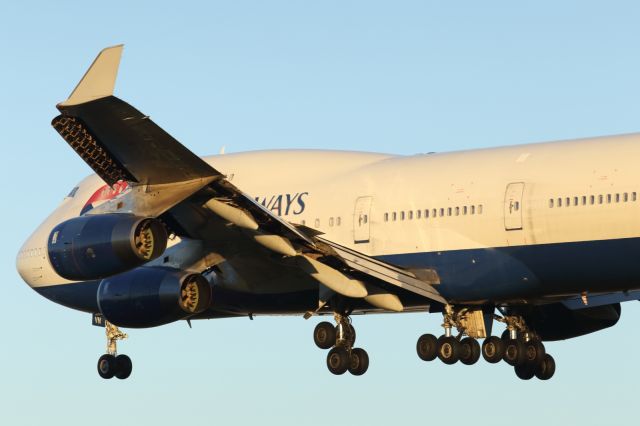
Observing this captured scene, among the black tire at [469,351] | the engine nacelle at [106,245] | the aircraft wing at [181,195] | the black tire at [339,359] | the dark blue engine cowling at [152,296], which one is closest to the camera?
the aircraft wing at [181,195]

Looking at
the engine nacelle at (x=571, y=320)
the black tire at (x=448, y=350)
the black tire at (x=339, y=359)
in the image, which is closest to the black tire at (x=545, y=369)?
the engine nacelle at (x=571, y=320)

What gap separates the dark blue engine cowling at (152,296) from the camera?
112 feet

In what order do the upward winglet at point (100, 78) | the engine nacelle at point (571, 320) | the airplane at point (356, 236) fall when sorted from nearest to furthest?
the upward winglet at point (100, 78) < the airplane at point (356, 236) < the engine nacelle at point (571, 320)

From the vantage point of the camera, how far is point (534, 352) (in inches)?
1492

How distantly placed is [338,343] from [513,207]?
4.86 m

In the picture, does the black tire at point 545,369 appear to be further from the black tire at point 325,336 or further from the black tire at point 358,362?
the black tire at point 325,336

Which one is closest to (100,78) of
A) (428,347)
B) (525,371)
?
(428,347)

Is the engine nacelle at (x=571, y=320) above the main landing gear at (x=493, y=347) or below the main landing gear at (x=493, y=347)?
above

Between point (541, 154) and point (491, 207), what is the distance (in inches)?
54.6

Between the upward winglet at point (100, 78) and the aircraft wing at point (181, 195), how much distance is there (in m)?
0.02

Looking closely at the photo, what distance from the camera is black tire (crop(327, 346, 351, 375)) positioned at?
35.9m

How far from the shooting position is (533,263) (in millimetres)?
33375

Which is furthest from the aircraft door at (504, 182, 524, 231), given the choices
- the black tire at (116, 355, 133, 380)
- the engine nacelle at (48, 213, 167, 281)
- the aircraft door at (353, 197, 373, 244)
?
the black tire at (116, 355, 133, 380)

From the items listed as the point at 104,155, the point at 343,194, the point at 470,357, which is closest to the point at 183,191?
the point at 104,155
